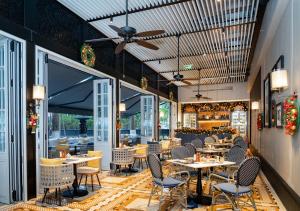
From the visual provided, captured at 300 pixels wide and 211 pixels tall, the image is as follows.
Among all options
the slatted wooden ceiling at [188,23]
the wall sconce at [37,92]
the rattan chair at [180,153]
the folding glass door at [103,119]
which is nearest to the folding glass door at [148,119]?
the slatted wooden ceiling at [188,23]

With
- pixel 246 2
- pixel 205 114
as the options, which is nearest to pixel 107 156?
pixel 246 2

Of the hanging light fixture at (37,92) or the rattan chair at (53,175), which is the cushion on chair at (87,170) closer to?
the rattan chair at (53,175)

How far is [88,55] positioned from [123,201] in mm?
3966

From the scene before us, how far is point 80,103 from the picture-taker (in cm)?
1213

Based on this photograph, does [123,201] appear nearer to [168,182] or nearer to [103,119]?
[168,182]

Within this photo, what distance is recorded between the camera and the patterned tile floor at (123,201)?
15.0 feet

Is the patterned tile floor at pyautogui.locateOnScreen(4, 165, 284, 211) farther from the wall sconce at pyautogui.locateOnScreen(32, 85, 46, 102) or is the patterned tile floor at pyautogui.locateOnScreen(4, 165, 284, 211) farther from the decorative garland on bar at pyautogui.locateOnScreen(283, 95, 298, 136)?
the wall sconce at pyautogui.locateOnScreen(32, 85, 46, 102)

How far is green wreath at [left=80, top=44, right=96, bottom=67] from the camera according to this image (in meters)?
6.64

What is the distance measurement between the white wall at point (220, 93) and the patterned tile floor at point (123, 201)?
33.4ft

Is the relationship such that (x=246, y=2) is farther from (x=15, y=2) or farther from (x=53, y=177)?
(x=53, y=177)

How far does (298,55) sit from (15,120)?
5.10 meters

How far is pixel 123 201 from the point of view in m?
5.01

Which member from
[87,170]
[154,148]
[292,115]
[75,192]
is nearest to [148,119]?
[154,148]

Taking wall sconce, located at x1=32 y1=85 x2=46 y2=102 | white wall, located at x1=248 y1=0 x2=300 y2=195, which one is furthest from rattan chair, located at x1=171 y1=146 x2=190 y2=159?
wall sconce, located at x1=32 y1=85 x2=46 y2=102
